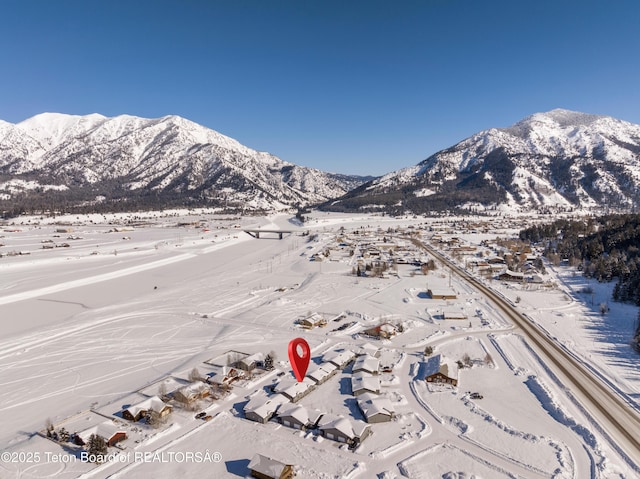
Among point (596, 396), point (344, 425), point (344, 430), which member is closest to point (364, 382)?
point (344, 425)

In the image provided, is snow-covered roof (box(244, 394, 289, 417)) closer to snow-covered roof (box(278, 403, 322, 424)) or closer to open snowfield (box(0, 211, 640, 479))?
snow-covered roof (box(278, 403, 322, 424))

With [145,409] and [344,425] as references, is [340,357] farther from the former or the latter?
[145,409]

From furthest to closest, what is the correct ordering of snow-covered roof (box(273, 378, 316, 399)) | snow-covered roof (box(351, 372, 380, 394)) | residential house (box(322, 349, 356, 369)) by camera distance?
residential house (box(322, 349, 356, 369)), snow-covered roof (box(351, 372, 380, 394)), snow-covered roof (box(273, 378, 316, 399))

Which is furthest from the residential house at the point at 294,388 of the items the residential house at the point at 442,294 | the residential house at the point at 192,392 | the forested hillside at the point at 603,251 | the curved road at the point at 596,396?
the residential house at the point at 442,294

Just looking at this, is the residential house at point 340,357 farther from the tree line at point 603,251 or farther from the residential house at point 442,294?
the tree line at point 603,251

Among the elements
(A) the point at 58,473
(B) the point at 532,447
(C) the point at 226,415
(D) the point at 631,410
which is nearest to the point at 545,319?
(D) the point at 631,410

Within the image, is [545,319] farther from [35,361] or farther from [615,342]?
[35,361]

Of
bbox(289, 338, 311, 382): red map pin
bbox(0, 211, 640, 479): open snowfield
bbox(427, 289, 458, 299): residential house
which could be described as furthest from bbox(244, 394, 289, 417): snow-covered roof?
bbox(427, 289, 458, 299): residential house
